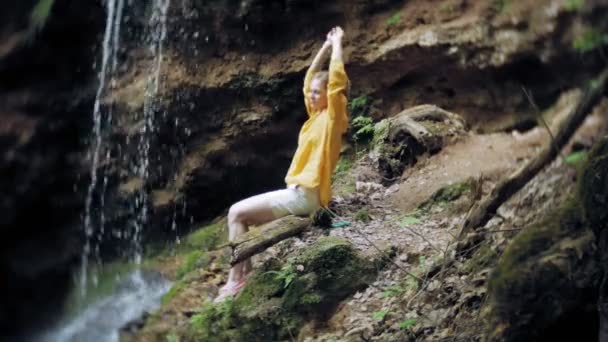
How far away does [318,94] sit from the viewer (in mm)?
5355

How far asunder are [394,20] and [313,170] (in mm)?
3236

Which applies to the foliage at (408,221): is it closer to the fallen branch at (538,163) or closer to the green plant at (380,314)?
the fallen branch at (538,163)

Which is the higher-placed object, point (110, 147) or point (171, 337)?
point (110, 147)

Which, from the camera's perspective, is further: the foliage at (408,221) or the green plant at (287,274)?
the foliage at (408,221)

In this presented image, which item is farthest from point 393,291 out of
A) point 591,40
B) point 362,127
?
point 362,127

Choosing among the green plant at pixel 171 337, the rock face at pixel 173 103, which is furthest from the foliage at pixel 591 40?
the rock face at pixel 173 103

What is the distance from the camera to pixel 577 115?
3057 mm

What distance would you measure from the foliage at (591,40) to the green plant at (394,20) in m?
5.27

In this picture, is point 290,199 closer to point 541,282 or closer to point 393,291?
point 393,291

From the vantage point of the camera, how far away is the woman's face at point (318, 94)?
17.5 ft

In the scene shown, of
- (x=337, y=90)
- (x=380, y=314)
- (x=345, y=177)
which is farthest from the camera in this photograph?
(x=345, y=177)

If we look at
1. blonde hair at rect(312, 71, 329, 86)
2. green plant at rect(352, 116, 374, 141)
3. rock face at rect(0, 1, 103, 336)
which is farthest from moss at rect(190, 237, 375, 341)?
rock face at rect(0, 1, 103, 336)

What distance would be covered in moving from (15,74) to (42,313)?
2.98 meters

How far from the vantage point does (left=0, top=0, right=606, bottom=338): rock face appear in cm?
789
